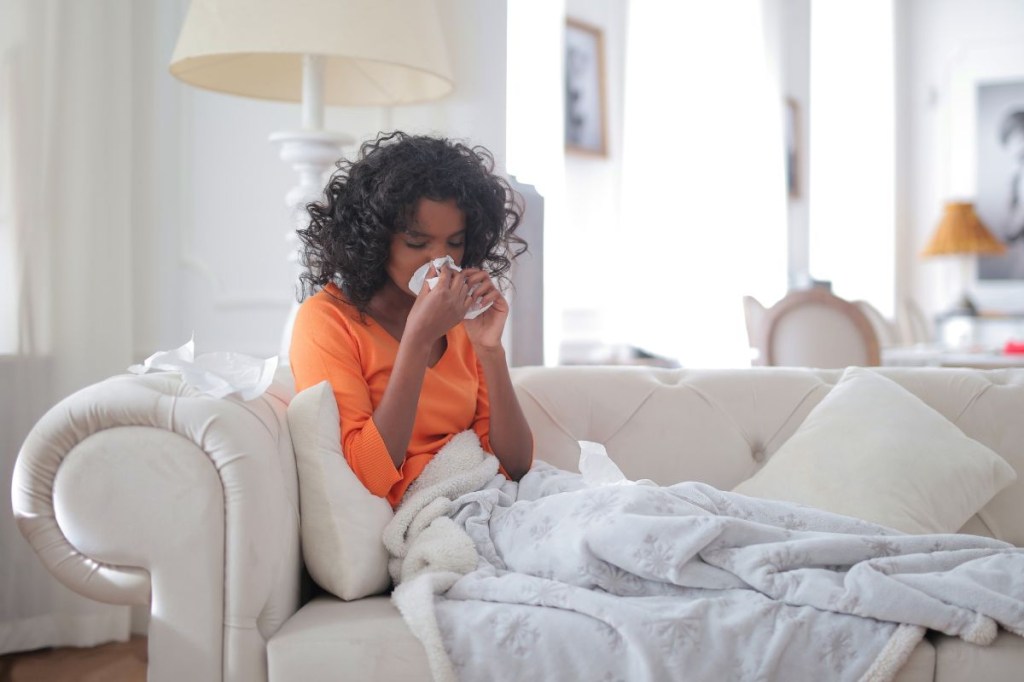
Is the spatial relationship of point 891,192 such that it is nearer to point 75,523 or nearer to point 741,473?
point 741,473

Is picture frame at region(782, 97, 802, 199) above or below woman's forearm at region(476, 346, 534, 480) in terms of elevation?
above

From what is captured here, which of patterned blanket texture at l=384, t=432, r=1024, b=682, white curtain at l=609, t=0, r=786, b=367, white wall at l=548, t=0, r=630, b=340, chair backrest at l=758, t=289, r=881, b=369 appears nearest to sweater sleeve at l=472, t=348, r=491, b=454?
patterned blanket texture at l=384, t=432, r=1024, b=682

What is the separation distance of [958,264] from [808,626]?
655cm

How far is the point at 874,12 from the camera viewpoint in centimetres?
721

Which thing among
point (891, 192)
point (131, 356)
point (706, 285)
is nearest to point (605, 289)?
point (706, 285)

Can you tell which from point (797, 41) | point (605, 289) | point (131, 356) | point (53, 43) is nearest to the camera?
point (53, 43)

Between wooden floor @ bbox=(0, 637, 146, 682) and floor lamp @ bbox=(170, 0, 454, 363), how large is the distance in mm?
778

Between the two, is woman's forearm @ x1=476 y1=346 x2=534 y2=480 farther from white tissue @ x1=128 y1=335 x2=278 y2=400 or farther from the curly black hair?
white tissue @ x1=128 y1=335 x2=278 y2=400

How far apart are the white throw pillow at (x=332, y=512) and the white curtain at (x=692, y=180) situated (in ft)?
9.97

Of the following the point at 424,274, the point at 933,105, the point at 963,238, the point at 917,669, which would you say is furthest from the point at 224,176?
the point at 933,105

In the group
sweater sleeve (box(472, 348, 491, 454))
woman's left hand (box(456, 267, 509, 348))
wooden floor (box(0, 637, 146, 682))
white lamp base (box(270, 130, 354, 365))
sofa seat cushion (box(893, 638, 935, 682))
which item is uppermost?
white lamp base (box(270, 130, 354, 365))

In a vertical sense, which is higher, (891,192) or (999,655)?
(891,192)

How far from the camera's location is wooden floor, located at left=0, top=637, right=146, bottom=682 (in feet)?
7.26

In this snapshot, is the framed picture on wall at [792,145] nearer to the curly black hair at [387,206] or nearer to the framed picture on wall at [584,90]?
the framed picture on wall at [584,90]
